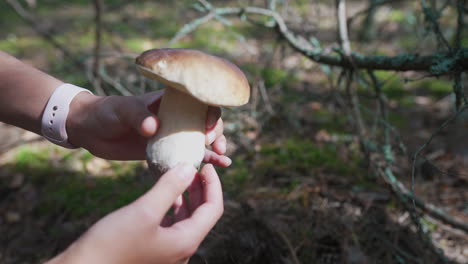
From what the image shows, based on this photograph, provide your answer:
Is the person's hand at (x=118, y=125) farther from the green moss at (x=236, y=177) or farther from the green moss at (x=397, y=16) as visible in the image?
the green moss at (x=397, y=16)

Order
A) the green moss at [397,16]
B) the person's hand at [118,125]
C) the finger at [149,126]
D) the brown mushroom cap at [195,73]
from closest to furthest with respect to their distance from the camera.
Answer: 1. the brown mushroom cap at [195,73]
2. the finger at [149,126]
3. the person's hand at [118,125]
4. the green moss at [397,16]

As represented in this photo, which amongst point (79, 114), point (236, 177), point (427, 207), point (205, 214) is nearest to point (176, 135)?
point (205, 214)

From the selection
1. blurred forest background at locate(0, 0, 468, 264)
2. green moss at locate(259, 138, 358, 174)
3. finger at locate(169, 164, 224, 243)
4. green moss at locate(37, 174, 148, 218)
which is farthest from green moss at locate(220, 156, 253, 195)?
finger at locate(169, 164, 224, 243)

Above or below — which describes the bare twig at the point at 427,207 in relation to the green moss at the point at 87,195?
above

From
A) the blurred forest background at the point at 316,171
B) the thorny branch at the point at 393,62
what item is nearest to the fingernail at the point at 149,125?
the blurred forest background at the point at 316,171

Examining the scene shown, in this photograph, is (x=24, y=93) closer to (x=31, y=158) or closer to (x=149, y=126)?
(x=149, y=126)

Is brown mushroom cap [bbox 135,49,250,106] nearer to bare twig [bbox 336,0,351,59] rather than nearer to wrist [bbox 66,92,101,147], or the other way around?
wrist [bbox 66,92,101,147]

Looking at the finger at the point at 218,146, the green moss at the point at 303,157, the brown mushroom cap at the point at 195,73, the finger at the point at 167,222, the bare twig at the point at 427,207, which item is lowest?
the green moss at the point at 303,157
